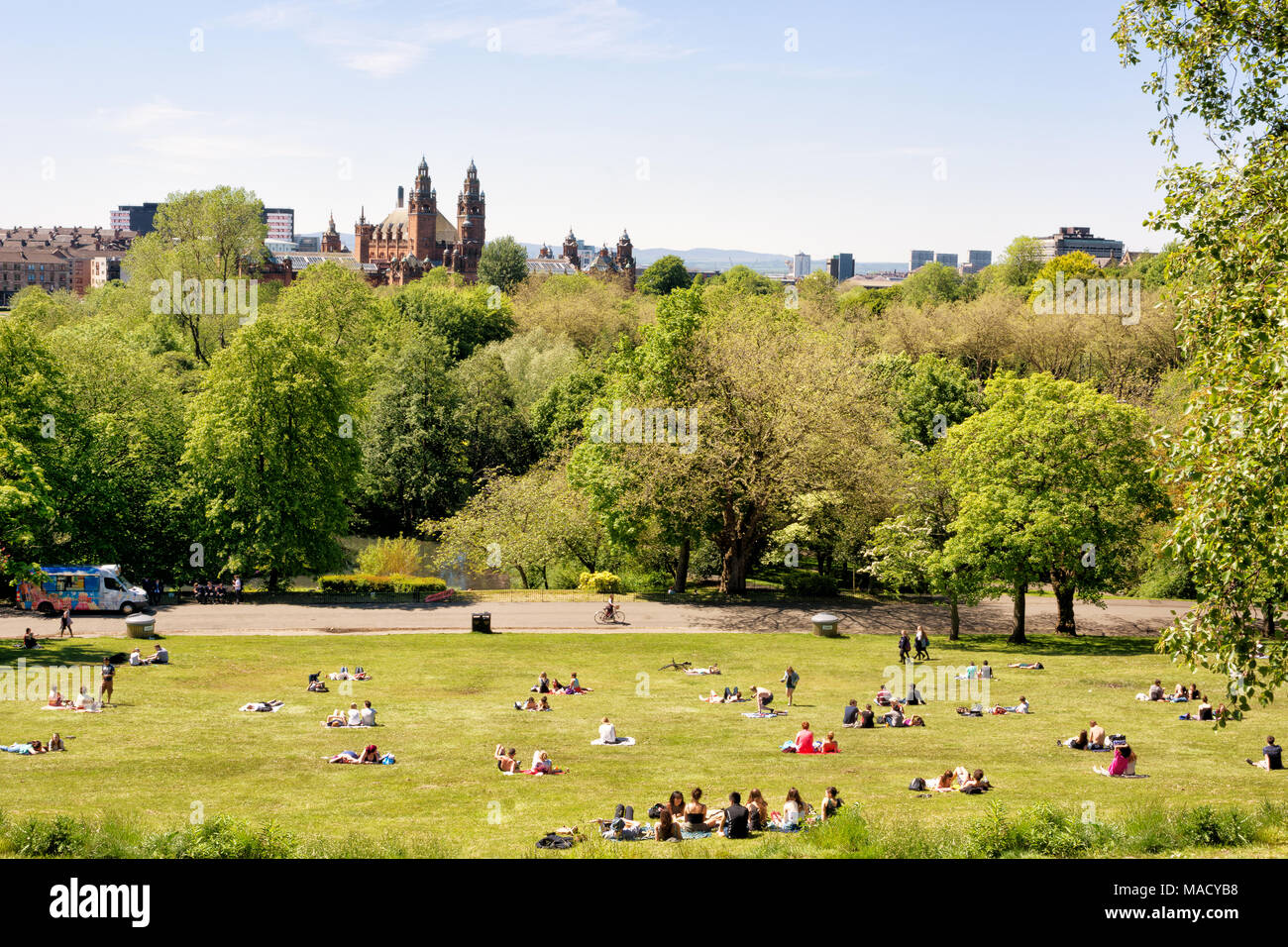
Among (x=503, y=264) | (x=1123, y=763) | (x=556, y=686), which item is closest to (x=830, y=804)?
(x=1123, y=763)

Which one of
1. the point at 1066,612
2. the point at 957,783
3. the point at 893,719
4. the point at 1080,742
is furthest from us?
the point at 1066,612

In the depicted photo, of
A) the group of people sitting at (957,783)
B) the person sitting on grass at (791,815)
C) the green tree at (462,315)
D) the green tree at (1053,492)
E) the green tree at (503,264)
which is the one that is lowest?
the group of people sitting at (957,783)

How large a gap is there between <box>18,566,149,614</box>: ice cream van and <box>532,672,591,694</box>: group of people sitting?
19.7m

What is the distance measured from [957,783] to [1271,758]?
7544 mm

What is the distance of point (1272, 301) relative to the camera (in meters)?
15.3

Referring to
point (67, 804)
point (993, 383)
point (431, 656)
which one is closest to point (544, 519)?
point (431, 656)

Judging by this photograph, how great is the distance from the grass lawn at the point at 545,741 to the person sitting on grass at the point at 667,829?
2.39 feet

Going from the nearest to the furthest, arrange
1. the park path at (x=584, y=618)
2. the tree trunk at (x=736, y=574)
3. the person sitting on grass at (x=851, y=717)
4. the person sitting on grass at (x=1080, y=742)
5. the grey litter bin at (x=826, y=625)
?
the person sitting on grass at (x=1080, y=742) < the person sitting on grass at (x=851, y=717) < the park path at (x=584, y=618) < the grey litter bin at (x=826, y=625) < the tree trunk at (x=736, y=574)

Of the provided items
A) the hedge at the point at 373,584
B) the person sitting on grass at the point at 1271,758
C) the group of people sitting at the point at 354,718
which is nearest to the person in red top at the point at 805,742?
the person sitting on grass at the point at 1271,758

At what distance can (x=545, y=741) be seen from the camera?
26891 millimetres

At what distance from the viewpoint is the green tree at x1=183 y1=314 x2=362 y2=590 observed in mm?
49500

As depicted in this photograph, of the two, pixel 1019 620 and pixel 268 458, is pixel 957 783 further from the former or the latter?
pixel 268 458

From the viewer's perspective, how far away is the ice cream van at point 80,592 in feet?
138

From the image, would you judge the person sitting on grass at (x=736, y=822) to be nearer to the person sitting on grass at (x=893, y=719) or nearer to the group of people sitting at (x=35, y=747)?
the person sitting on grass at (x=893, y=719)
